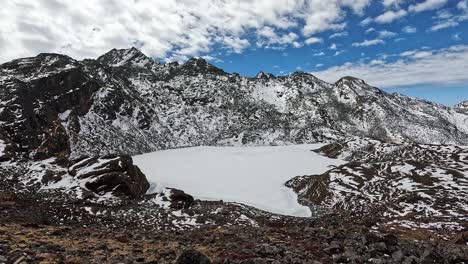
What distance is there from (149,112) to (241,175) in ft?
264

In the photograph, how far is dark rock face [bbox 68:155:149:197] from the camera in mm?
43319

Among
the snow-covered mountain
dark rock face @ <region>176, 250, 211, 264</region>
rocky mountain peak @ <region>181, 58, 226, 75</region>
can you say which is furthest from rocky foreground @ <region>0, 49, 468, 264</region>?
rocky mountain peak @ <region>181, 58, 226, 75</region>

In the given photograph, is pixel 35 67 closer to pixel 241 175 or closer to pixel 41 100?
pixel 41 100

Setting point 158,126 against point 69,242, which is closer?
point 69,242

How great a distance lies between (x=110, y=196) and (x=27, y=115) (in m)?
43.1

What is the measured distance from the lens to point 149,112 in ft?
460

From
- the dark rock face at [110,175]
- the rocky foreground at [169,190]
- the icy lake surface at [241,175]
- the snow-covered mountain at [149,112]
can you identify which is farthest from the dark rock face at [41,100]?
the icy lake surface at [241,175]

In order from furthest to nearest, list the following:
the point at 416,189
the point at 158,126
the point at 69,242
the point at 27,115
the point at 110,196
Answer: the point at 158,126 → the point at 27,115 → the point at 416,189 → the point at 110,196 → the point at 69,242

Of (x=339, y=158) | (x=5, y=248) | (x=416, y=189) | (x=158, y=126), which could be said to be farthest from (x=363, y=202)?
(x=158, y=126)

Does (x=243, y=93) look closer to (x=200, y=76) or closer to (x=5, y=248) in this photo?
(x=200, y=76)

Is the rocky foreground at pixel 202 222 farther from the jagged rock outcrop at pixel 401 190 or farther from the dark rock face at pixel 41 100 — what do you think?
the dark rock face at pixel 41 100

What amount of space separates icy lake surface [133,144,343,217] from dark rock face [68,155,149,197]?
394 cm

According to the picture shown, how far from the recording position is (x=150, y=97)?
154 meters

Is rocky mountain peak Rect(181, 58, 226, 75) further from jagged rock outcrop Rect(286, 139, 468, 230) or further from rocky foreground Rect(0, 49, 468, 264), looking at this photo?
jagged rock outcrop Rect(286, 139, 468, 230)
